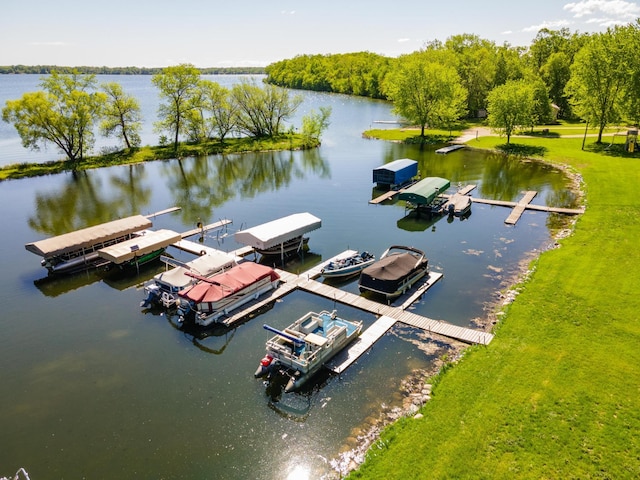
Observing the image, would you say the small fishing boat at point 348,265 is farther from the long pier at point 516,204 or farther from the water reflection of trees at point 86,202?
the water reflection of trees at point 86,202

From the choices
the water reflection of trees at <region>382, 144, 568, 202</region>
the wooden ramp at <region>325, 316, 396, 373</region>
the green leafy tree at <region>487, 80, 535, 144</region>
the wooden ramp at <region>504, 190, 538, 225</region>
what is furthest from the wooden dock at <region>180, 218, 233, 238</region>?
the green leafy tree at <region>487, 80, 535, 144</region>

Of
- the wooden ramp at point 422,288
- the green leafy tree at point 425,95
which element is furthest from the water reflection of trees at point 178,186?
the wooden ramp at point 422,288

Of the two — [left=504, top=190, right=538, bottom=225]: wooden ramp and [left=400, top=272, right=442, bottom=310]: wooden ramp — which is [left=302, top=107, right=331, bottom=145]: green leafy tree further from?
[left=400, top=272, right=442, bottom=310]: wooden ramp

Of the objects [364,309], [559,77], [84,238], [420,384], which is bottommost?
[420,384]

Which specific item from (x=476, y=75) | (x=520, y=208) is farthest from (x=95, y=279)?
(x=476, y=75)

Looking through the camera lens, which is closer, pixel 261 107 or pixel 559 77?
pixel 261 107

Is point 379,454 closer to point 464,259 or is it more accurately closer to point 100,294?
point 464,259

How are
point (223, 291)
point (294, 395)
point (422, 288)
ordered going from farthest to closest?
point (422, 288) < point (223, 291) < point (294, 395)

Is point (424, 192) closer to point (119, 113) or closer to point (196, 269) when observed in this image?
point (196, 269)
